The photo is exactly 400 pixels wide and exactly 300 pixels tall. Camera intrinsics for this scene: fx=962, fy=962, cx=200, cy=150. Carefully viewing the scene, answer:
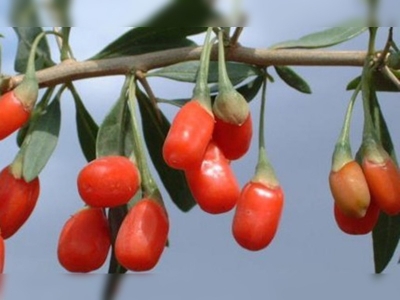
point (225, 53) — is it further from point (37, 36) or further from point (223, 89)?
point (37, 36)

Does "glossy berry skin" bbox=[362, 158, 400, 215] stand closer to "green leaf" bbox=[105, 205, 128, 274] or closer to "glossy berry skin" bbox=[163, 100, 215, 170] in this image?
"glossy berry skin" bbox=[163, 100, 215, 170]

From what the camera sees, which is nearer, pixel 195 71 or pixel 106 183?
pixel 106 183

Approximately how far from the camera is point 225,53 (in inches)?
63.9

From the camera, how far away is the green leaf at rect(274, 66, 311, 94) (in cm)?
171

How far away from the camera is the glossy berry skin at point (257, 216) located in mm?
1404

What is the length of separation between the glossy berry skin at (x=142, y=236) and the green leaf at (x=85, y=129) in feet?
1.46

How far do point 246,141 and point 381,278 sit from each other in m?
0.29

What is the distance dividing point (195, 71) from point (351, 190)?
38 cm

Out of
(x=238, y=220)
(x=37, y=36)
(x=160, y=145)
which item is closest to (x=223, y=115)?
(x=238, y=220)

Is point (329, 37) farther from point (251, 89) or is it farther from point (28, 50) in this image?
point (28, 50)

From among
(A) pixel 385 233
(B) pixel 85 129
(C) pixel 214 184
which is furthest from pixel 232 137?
(B) pixel 85 129

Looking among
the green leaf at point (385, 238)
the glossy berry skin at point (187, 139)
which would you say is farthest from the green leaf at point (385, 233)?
the glossy berry skin at point (187, 139)

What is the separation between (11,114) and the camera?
1.57 meters

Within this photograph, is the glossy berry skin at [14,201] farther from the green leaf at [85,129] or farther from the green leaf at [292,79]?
the green leaf at [292,79]
